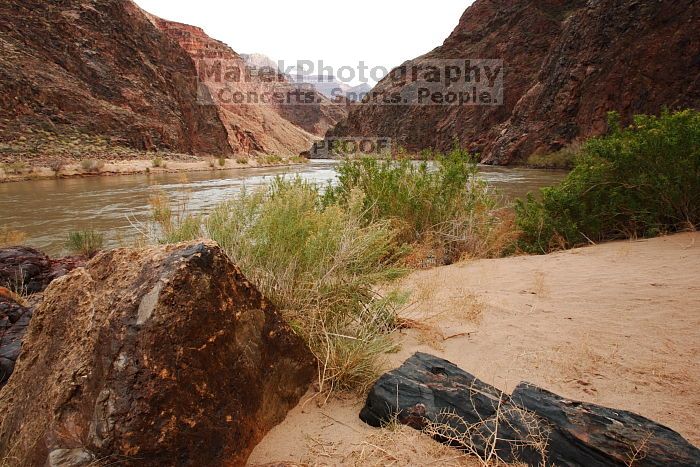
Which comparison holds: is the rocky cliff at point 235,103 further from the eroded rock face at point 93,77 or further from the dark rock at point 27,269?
the dark rock at point 27,269

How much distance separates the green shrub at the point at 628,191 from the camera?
4688 millimetres

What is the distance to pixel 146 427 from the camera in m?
1.36

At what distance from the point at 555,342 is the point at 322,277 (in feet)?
4.58

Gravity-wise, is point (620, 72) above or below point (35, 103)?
above

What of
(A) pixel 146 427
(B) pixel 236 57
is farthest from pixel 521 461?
(B) pixel 236 57

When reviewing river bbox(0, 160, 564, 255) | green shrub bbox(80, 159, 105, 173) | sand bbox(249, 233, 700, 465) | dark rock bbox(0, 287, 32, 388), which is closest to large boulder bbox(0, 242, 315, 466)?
sand bbox(249, 233, 700, 465)

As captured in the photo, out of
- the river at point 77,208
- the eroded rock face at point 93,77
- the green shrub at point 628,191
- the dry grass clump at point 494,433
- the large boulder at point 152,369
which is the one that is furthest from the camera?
the eroded rock face at point 93,77

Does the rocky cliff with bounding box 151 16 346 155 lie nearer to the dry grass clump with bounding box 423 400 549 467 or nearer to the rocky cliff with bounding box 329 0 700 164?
the rocky cliff with bounding box 329 0 700 164

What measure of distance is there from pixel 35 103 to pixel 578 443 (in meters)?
33.0

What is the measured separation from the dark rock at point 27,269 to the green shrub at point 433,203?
3198 mm

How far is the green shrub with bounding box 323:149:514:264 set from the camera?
201 inches

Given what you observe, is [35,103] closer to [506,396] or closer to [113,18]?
[113,18]

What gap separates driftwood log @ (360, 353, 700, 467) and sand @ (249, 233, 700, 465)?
0.31 feet

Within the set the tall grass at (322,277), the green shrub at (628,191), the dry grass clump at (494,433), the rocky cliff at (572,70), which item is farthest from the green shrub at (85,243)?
the rocky cliff at (572,70)
